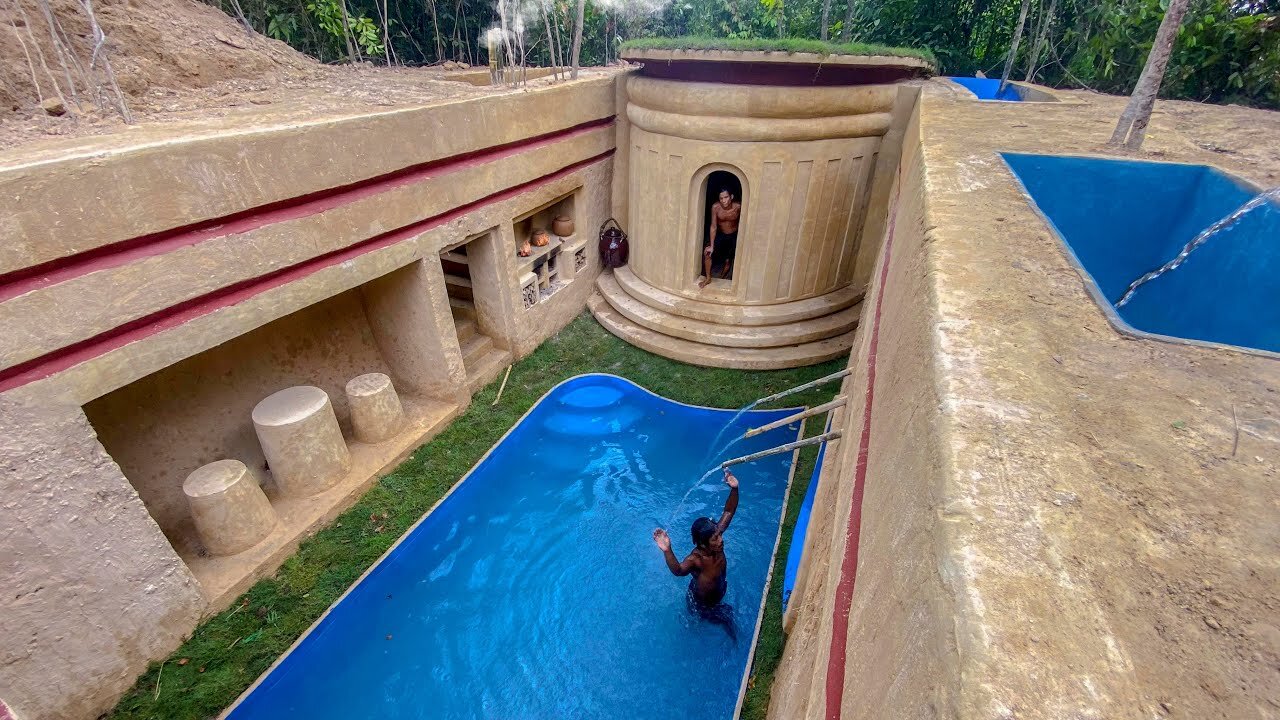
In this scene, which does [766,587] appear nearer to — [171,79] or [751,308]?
[751,308]

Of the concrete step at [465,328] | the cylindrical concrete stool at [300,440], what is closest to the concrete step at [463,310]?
the concrete step at [465,328]

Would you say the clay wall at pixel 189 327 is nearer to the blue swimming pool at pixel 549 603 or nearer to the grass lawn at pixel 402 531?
the grass lawn at pixel 402 531

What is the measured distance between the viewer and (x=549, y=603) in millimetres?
4863

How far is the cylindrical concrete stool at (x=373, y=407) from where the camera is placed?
573 cm

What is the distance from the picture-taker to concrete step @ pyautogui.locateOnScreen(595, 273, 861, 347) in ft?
24.8

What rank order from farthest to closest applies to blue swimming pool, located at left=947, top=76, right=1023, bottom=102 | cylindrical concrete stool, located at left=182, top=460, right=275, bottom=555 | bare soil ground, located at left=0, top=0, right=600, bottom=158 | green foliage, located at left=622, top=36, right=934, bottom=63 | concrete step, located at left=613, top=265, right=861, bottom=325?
blue swimming pool, located at left=947, top=76, right=1023, bottom=102 → concrete step, located at left=613, top=265, right=861, bottom=325 → green foliage, located at left=622, top=36, right=934, bottom=63 → bare soil ground, located at left=0, top=0, right=600, bottom=158 → cylindrical concrete stool, located at left=182, top=460, right=275, bottom=555

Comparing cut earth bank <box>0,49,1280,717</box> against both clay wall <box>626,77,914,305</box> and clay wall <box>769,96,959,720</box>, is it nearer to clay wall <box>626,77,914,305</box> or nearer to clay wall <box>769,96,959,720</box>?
clay wall <box>769,96,959,720</box>

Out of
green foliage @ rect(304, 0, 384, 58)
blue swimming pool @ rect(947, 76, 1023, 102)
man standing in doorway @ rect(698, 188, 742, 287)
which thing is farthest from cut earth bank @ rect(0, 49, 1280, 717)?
green foliage @ rect(304, 0, 384, 58)

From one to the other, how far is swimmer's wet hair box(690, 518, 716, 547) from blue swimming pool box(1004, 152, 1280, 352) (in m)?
3.08

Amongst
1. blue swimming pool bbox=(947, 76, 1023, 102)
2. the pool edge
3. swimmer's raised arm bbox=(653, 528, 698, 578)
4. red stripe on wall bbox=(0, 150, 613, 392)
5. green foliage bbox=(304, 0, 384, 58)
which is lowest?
the pool edge

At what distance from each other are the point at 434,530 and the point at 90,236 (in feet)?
11.5

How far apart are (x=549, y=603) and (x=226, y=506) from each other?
2.78 metres

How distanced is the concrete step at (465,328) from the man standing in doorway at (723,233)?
329cm

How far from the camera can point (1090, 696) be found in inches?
35.5
